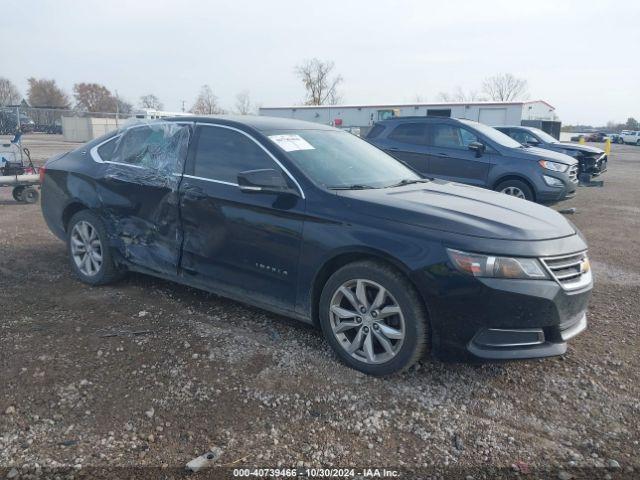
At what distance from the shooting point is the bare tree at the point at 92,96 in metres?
75.2

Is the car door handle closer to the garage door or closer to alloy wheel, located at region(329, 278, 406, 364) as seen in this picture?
alloy wheel, located at region(329, 278, 406, 364)

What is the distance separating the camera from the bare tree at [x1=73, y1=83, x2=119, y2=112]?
75188 millimetres

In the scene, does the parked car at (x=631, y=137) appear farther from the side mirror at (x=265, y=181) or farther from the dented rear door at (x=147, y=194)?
the side mirror at (x=265, y=181)

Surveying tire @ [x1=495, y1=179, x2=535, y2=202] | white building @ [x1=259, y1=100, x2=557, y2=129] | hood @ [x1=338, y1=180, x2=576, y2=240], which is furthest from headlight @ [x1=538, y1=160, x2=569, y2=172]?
white building @ [x1=259, y1=100, x2=557, y2=129]

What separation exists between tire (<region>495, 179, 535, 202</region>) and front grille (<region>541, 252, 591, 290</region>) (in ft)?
20.0

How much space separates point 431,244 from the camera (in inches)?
122

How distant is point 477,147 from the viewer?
9.02 m

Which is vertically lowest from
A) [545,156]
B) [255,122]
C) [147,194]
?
[147,194]

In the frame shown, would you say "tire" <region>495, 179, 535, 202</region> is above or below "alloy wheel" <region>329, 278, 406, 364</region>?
above

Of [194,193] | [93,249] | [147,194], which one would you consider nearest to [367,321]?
[194,193]

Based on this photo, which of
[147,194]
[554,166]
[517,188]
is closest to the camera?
[147,194]

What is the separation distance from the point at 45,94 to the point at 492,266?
86293mm

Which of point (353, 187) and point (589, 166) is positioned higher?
point (353, 187)

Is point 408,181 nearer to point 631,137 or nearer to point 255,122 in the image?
point 255,122
